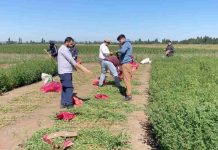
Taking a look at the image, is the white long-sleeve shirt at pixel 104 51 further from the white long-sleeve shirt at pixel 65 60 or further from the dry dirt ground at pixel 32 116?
the white long-sleeve shirt at pixel 65 60

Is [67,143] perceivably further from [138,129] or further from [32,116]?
[32,116]

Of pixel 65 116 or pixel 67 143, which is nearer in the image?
pixel 67 143

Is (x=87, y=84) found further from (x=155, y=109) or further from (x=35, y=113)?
(x=155, y=109)

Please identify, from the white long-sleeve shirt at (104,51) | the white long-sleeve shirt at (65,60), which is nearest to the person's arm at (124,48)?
the white long-sleeve shirt at (65,60)

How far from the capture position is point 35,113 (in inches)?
402

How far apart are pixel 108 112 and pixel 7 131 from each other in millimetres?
2471

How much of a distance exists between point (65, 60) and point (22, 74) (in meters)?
6.87

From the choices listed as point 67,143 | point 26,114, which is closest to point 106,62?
point 26,114

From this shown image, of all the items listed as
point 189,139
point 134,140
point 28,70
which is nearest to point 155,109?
point 134,140

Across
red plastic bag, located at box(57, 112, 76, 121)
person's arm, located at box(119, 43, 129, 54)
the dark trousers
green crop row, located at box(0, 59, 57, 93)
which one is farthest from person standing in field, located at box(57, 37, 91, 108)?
green crop row, located at box(0, 59, 57, 93)

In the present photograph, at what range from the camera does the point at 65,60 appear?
10.5 metres

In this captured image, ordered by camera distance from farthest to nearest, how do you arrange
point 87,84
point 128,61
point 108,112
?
point 87,84, point 128,61, point 108,112

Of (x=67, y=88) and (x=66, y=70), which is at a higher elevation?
(x=66, y=70)

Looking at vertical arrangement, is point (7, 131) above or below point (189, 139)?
below
